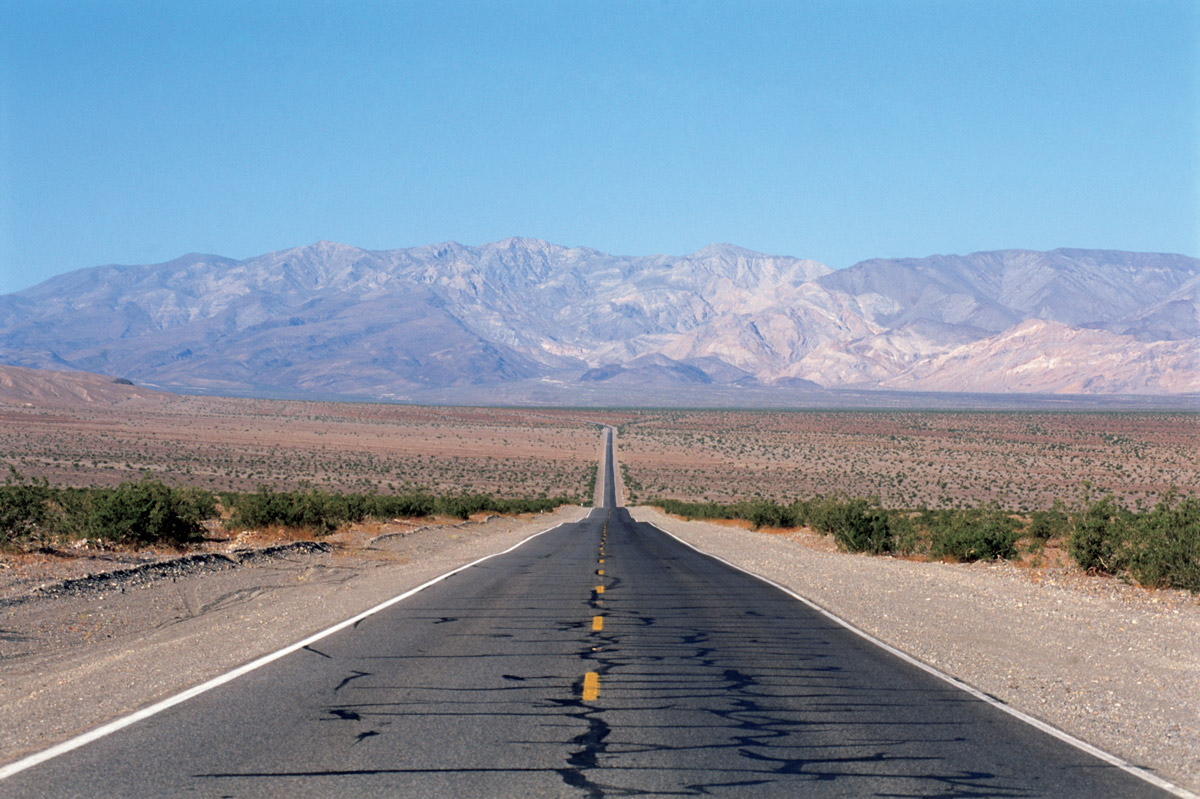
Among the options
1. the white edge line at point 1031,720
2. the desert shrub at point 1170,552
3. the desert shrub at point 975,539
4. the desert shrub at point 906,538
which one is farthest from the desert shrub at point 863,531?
the white edge line at point 1031,720

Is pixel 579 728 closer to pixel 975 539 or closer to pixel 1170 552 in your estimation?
pixel 1170 552

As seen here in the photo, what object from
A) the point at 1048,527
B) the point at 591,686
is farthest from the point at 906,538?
the point at 591,686

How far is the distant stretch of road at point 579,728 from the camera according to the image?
239 inches

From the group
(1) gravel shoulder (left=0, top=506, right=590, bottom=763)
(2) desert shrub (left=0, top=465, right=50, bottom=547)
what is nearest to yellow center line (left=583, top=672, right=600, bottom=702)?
(1) gravel shoulder (left=0, top=506, right=590, bottom=763)

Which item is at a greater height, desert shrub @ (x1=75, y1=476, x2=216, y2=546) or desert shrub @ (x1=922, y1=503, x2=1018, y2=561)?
desert shrub @ (x1=75, y1=476, x2=216, y2=546)

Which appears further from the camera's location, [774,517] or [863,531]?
[774,517]

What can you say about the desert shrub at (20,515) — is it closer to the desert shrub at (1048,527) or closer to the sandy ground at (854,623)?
the sandy ground at (854,623)

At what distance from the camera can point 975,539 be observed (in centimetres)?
2333

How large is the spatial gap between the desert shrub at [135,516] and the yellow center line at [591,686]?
13216mm

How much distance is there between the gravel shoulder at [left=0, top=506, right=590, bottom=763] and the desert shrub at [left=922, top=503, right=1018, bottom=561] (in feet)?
38.3

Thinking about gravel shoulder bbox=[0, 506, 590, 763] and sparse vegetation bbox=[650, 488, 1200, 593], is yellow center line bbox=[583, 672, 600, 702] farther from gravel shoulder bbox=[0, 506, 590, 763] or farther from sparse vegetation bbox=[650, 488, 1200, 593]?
sparse vegetation bbox=[650, 488, 1200, 593]

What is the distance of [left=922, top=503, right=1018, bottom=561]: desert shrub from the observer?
75.6ft

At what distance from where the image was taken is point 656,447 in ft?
384

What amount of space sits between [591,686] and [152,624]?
21.6 ft
